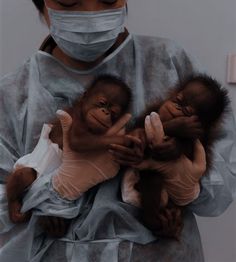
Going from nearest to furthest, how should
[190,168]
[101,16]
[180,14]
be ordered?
[190,168]
[101,16]
[180,14]

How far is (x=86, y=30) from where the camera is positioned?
3.30 feet

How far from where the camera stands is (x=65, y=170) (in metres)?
0.92

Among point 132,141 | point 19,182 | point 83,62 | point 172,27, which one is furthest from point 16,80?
point 172,27

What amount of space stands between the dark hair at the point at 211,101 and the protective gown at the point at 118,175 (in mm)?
113

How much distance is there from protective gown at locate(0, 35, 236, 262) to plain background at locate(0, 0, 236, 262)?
47 cm

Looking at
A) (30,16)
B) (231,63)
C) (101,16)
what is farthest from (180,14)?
(101,16)

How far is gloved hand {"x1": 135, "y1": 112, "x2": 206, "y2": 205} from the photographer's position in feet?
2.85

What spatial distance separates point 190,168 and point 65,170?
208 millimetres

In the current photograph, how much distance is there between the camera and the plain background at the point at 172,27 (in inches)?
61.6

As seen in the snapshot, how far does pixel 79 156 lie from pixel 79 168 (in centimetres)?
2

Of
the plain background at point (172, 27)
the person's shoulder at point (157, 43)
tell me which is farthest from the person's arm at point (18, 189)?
the plain background at point (172, 27)

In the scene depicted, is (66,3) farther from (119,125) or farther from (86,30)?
(119,125)

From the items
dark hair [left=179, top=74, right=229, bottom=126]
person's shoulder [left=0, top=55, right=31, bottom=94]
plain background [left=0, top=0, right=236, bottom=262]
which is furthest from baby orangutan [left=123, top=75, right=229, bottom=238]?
plain background [left=0, top=0, right=236, bottom=262]

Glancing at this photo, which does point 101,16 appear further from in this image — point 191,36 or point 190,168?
point 191,36
